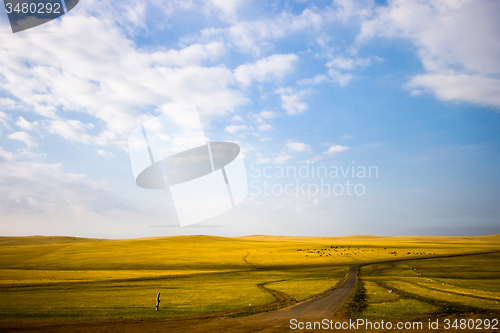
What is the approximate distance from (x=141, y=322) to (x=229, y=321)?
5825 millimetres

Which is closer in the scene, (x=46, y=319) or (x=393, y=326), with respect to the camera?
(x=393, y=326)

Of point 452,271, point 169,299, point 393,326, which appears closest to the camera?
point 393,326

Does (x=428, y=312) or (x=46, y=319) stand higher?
(x=46, y=319)

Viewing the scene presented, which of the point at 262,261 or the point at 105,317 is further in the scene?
the point at 262,261

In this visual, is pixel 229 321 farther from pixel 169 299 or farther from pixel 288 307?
pixel 169 299

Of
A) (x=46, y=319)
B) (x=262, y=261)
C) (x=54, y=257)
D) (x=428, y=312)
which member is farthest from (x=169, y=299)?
(x=54, y=257)

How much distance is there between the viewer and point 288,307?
21.6 meters

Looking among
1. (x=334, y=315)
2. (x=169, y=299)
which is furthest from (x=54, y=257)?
(x=334, y=315)

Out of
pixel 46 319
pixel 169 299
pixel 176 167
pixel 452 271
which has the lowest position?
pixel 452 271

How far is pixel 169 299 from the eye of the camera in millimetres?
26609

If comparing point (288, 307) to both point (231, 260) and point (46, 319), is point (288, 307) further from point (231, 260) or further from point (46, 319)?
point (231, 260)

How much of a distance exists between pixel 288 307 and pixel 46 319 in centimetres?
1709

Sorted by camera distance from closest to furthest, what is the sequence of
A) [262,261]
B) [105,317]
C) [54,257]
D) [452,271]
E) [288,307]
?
1. [105,317]
2. [288,307]
3. [452,271]
4. [262,261]
5. [54,257]

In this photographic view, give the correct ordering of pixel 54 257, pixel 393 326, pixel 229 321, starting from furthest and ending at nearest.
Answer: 1. pixel 54 257
2. pixel 229 321
3. pixel 393 326
